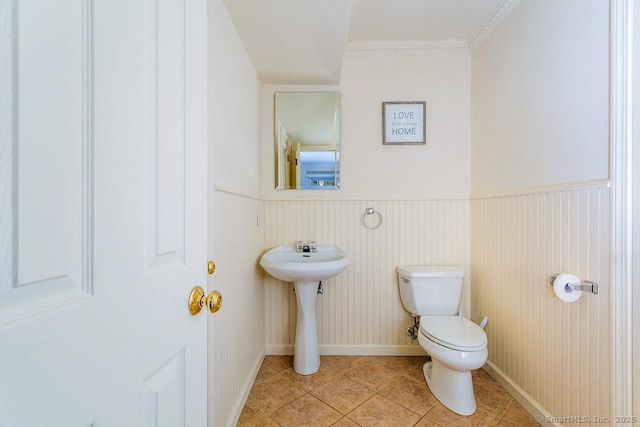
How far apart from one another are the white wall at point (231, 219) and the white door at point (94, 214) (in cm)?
58

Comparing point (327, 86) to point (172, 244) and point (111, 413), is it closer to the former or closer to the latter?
point (172, 244)

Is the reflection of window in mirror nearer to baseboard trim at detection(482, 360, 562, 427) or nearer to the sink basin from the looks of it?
the sink basin

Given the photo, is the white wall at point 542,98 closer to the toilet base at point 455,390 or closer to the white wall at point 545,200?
the white wall at point 545,200

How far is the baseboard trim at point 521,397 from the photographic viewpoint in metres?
1.34

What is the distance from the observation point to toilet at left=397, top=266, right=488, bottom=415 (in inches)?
54.7

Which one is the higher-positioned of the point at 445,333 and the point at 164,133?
the point at 164,133

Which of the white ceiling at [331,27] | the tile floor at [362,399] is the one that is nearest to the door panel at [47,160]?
the white ceiling at [331,27]

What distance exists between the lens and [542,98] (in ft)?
4.60

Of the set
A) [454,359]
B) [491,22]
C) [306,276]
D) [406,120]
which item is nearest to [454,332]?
[454,359]

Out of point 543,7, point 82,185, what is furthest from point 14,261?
point 543,7

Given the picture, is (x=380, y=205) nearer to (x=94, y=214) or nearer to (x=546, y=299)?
(x=546, y=299)

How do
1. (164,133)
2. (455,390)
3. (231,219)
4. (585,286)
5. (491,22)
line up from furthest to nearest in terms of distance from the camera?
(491,22) → (455,390) → (231,219) → (585,286) → (164,133)

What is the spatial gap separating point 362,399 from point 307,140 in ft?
5.83

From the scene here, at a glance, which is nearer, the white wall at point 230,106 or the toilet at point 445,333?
the white wall at point 230,106
